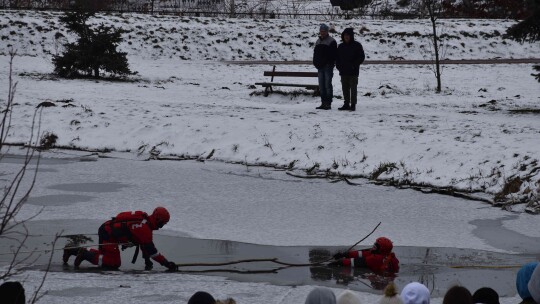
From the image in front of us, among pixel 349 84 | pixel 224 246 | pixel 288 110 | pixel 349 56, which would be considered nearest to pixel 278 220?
pixel 224 246

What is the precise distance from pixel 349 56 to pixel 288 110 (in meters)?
2.40

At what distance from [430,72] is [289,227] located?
21531 mm

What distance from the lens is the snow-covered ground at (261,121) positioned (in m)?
13.5

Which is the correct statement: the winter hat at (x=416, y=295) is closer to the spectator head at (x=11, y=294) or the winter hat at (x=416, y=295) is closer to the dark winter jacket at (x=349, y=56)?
the spectator head at (x=11, y=294)

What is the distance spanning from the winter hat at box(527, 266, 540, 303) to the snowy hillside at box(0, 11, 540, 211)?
8.08 m

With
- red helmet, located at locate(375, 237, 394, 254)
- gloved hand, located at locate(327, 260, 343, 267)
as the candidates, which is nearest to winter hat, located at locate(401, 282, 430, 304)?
red helmet, located at locate(375, 237, 394, 254)

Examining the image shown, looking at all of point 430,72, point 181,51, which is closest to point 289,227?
point 430,72

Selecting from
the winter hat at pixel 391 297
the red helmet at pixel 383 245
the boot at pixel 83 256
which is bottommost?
the boot at pixel 83 256

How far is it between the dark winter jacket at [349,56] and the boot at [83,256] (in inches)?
432

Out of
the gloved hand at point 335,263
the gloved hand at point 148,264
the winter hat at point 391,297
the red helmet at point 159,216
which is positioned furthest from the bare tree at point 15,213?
the gloved hand at point 335,263

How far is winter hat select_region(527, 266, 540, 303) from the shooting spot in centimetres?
493

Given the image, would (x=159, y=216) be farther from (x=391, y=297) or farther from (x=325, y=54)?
(x=325, y=54)

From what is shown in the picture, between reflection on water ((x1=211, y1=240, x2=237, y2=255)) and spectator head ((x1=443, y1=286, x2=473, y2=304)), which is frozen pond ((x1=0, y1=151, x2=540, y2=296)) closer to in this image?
reflection on water ((x1=211, y1=240, x2=237, y2=255))

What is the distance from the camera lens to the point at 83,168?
15.4 metres
